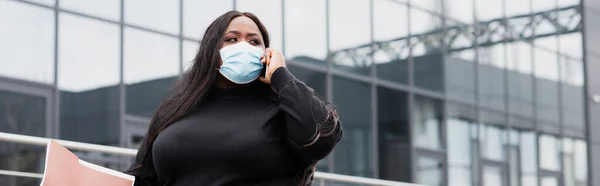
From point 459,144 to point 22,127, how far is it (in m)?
8.17

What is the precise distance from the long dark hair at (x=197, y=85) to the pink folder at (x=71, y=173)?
3.6 inches

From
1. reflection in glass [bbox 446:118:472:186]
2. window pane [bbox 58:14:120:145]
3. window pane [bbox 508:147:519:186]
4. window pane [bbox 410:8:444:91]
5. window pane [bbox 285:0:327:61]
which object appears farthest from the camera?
window pane [bbox 508:147:519:186]

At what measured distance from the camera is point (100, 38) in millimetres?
9250

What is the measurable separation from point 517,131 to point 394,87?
3865 millimetres

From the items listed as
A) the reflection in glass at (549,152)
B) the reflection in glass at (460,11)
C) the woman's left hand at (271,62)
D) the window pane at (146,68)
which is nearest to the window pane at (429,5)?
the reflection in glass at (460,11)

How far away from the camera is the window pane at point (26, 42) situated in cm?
838

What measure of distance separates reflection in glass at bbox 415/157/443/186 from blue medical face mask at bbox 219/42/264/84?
11.7m

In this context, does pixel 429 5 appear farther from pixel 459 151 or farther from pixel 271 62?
pixel 271 62

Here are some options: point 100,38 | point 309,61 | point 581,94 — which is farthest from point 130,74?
point 581,94

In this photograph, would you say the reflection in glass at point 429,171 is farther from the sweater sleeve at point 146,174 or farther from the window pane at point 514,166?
the sweater sleeve at point 146,174

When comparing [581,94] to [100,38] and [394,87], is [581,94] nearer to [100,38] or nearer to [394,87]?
[394,87]

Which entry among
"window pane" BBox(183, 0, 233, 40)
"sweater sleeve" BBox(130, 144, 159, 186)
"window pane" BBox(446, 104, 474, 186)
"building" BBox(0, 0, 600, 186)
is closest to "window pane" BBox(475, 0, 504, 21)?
"building" BBox(0, 0, 600, 186)

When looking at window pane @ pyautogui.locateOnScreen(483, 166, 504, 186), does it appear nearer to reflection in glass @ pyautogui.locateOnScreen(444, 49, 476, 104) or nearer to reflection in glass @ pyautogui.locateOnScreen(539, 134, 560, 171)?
reflection in glass @ pyautogui.locateOnScreen(444, 49, 476, 104)

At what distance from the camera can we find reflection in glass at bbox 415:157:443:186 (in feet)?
45.9
